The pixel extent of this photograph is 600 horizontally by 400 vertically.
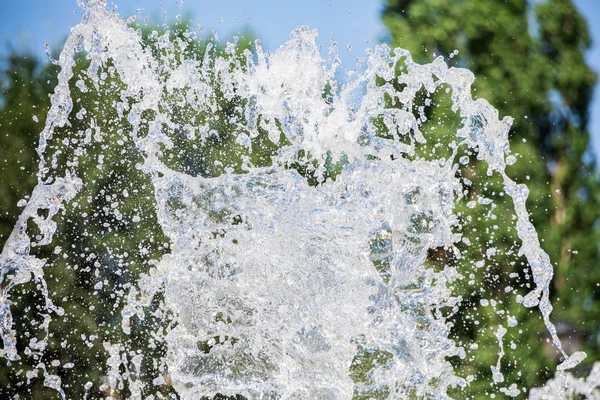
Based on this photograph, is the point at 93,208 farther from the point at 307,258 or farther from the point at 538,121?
the point at 538,121

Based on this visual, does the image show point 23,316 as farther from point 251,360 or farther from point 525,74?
point 525,74

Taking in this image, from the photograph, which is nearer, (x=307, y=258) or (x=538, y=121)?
(x=307, y=258)

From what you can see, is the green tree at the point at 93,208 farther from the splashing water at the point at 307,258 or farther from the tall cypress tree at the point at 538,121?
the splashing water at the point at 307,258

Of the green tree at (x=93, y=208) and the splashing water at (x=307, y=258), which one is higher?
the green tree at (x=93, y=208)

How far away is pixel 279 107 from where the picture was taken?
5.68m

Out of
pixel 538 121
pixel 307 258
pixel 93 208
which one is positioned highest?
pixel 538 121

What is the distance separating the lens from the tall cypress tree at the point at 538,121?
7.99 metres

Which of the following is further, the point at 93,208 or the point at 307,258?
the point at 93,208

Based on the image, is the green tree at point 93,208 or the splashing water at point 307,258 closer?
the splashing water at point 307,258

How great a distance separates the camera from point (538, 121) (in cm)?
883

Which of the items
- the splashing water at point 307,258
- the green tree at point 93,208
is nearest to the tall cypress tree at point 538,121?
the green tree at point 93,208

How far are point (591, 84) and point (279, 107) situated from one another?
18.5 ft

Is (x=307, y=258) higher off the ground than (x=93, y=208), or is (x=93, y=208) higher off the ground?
(x=93, y=208)

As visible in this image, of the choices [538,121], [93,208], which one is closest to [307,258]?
[93,208]
